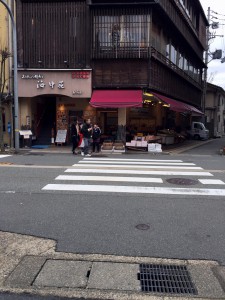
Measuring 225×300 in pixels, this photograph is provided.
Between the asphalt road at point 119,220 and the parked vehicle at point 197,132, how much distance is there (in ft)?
84.6

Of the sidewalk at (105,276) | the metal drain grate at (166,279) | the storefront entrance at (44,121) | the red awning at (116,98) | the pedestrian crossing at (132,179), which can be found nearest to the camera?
the sidewalk at (105,276)

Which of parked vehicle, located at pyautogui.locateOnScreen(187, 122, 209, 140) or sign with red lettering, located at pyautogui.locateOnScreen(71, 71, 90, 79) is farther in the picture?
parked vehicle, located at pyautogui.locateOnScreen(187, 122, 209, 140)

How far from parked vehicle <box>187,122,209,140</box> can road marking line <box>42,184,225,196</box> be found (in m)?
26.2

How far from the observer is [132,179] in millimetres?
9938

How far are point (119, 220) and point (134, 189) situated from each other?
8.09ft

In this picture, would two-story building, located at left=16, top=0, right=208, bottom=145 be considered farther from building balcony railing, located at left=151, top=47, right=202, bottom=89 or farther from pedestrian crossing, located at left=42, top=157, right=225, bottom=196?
pedestrian crossing, located at left=42, top=157, right=225, bottom=196

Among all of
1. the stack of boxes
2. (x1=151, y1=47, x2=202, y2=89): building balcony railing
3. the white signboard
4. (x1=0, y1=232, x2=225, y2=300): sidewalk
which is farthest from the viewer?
the white signboard

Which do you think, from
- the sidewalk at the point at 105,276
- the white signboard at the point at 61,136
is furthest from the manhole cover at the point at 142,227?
the white signboard at the point at 61,136

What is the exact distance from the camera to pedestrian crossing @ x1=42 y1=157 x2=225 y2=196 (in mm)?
8609

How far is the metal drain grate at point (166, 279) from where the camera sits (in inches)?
155

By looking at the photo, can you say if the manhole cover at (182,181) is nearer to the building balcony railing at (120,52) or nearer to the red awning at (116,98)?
the red awning at (116,98)

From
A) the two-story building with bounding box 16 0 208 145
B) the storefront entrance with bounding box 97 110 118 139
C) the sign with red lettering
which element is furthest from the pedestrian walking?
the storefront entrance with bounding box 97 110 118 139

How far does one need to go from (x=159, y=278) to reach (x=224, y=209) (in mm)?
3425

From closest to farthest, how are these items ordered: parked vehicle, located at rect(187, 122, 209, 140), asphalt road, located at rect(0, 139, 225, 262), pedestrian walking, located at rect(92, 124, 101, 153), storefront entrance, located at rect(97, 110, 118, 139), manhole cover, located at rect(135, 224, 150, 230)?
asphalt road, located at rect(0, 139, 225, 262) → manhole cover, located at rect(135, 224, 150, 230) → pedestrian walking, located at rect(92, 124, 101, 153) → storefront entrance, located at rect(97, 110, 118, 139) → parked vehicle, located at rect(187, 122, 209, 140)
